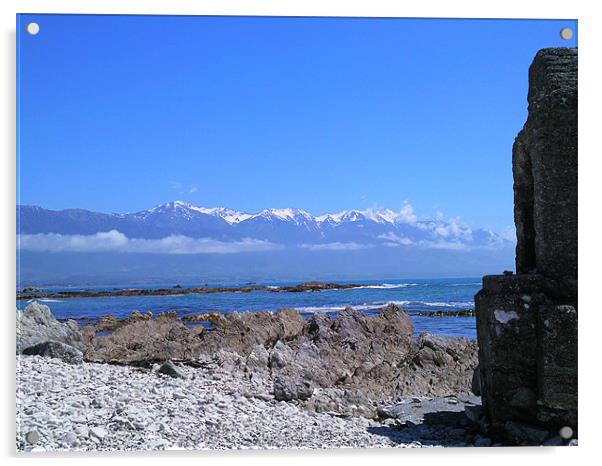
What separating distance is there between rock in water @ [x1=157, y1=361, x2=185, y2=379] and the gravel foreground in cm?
47

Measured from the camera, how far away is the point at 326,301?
10047 mm

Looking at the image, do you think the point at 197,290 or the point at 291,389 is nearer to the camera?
the point at 291,389

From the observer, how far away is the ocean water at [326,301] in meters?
8.55

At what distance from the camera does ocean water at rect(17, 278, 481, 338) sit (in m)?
8.55

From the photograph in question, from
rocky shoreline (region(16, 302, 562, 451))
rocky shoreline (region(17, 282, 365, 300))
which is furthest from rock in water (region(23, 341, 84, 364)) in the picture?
rocky shoreline (region(17, 282, 365, 300))

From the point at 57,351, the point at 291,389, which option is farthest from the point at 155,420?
the point at 57,351

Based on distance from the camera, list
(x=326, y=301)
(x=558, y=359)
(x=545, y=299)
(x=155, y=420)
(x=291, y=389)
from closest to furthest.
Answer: (x=558, y=359), (x=545, y=299), (x=155, y=420), (x=291, y=389), (x=326, y=301)

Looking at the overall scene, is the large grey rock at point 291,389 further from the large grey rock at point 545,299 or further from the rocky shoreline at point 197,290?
the large grey rock at point 545,299

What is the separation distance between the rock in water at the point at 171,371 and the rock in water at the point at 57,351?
0.99m

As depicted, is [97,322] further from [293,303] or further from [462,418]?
[462,418]

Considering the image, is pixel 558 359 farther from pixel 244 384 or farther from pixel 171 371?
pixel 171 371

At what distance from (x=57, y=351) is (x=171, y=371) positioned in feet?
4.48

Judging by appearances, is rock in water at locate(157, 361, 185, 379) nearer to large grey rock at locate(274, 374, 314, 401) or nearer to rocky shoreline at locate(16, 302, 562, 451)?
rocky shoreline at locate(16, 302, 562, 451)
